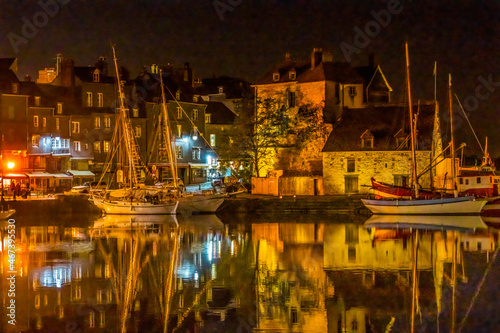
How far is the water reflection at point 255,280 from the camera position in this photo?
19594mm

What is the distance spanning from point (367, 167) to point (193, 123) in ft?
89.6

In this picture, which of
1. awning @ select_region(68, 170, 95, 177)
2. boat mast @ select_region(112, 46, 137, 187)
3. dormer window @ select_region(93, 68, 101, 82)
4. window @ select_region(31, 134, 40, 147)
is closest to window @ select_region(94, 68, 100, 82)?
dormer window @ select_region(93, 68, 101, 82)

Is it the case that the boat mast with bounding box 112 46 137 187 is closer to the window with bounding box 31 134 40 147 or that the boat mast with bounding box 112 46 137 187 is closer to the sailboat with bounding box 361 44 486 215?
the window with bounding box 31 134 40 147

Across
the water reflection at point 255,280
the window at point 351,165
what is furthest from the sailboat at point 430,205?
the water reflection at point 255,280

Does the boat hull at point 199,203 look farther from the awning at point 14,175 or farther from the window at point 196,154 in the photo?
the window at point 196,154

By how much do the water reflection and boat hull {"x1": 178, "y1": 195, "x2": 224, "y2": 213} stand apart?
56.4 feet

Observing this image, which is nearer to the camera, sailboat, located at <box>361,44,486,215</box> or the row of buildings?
sailboat, located at <box>361,44,486,215</box>

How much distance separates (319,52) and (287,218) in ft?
84.9

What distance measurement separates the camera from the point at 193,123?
90875 millimetres

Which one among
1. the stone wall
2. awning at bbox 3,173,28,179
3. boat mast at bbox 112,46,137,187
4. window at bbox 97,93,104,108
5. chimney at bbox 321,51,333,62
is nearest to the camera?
boat mast at bbox 112,46,137,187

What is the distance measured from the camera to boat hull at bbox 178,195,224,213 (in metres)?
62.8

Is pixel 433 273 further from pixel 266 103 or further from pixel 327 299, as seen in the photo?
pixel 266 103

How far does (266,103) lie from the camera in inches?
3103

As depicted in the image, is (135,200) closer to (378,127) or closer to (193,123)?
(378,127)
